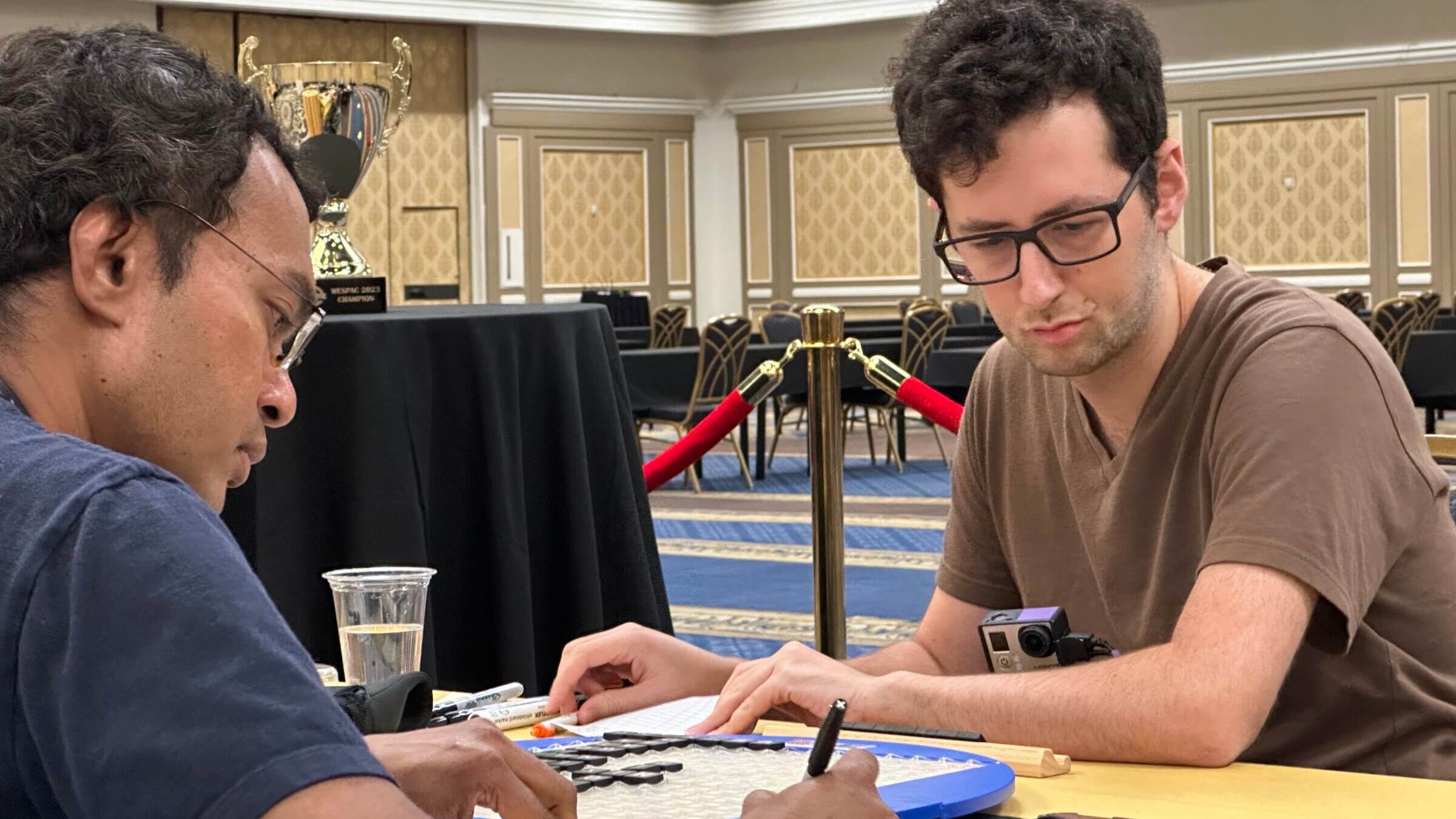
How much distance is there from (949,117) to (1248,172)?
14.6 meters

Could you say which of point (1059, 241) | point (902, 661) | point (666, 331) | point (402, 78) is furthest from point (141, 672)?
point (666, 331)

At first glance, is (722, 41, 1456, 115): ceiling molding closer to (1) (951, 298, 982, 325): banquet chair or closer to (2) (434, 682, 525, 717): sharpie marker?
(1) (951, 298, 982, 325): banquet chair

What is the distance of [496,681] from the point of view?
321 cm

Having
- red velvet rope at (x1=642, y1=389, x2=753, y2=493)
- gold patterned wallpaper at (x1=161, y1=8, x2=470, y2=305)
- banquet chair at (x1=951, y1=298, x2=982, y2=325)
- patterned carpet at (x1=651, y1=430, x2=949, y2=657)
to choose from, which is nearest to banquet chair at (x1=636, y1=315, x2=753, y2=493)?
patterned carpet at (x1=651, y1=430, x2=949, y2=657)

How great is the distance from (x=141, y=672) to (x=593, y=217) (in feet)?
55.4

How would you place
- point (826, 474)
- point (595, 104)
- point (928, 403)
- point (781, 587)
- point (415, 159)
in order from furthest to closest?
point (595, 104) → point (415, 159) → point (781, 587) → point (928, 403) → point (826, 474)

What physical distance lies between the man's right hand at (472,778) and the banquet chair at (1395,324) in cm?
950

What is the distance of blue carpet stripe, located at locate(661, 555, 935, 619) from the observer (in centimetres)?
616

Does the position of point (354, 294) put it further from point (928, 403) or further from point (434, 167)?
point (434, 167)

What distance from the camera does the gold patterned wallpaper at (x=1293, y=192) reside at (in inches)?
600

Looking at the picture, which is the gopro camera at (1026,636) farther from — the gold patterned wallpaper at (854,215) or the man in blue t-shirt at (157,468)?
the gold patterned wallpaper at (854,215)

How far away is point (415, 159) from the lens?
54.0 feet

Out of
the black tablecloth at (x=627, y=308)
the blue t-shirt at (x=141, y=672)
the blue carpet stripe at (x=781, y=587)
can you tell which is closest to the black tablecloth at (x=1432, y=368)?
the blue carpet stripe at (x=781, y=587)

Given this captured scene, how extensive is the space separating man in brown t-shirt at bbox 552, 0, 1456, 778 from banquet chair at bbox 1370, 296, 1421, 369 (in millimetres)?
8520
